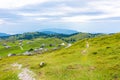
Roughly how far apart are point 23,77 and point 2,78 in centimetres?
763

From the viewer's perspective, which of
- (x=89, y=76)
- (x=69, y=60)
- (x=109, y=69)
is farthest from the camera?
(x=69, y=60)

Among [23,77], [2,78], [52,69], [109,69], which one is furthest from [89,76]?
[2,78]

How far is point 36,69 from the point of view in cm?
7025

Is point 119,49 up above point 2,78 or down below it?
above

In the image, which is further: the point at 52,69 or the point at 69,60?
the point at 69,60

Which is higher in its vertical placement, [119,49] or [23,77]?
[119,49]

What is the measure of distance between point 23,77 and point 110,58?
2725cm

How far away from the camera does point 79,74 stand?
196 ft

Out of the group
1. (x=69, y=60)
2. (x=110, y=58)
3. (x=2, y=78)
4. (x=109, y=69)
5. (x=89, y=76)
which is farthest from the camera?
(x=69, y=60)

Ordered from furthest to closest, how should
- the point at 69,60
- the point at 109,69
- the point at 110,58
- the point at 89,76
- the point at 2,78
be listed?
the point at 69,60 < the point at 110,58 < the point at 2,78 < the point at 109,69 < the point at 89,76

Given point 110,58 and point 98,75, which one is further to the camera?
point 110,58

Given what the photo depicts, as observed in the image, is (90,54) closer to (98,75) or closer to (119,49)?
(119,49)

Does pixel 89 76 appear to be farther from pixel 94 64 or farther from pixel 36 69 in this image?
pixel 36 69

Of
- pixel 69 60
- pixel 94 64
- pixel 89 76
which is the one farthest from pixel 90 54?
pixel 89 76
